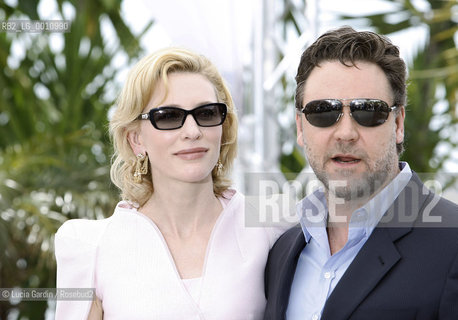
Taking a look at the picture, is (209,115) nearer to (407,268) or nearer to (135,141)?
(135,141)

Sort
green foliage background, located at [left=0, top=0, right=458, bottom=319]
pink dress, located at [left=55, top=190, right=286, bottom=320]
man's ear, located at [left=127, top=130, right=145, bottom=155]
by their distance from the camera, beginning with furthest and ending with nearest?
green foliage background, located at [left=0, top=0, right=458, bottom=319] < man's ear, located at [left=127, top=130, right=145, bottom=155] < pink dress, located at [left=55, top=190, right=286, bottom=320]

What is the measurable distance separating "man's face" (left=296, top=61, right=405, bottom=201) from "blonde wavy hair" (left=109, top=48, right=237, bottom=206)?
1.55 feet

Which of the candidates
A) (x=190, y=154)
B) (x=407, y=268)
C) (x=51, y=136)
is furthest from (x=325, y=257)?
(x=51, y=136)

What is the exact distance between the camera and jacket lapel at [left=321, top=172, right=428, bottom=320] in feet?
5.42

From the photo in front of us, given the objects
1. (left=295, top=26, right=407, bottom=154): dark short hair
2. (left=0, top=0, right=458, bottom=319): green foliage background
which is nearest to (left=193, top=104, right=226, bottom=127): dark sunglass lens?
(left=295, top=26, right=407, bottom=154): dark short hair

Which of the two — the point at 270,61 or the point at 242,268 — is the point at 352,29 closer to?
the point at 242,268

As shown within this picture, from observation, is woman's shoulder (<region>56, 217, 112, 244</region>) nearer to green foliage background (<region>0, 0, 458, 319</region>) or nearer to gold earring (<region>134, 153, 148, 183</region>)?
gold earring (<region>134, 153, 148, 183</region>)

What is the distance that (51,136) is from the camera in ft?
15.9

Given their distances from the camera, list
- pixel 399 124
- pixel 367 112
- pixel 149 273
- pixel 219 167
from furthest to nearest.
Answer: pixel 219 167, pixel 149 273, pixel 399 124, pixel 367 112

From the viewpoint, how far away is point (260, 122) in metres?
4.35

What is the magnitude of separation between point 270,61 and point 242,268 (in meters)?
2.57

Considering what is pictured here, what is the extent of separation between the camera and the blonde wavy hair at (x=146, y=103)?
2.08m

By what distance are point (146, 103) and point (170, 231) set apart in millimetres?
442

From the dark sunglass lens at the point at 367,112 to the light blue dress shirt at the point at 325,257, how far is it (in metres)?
0.16
